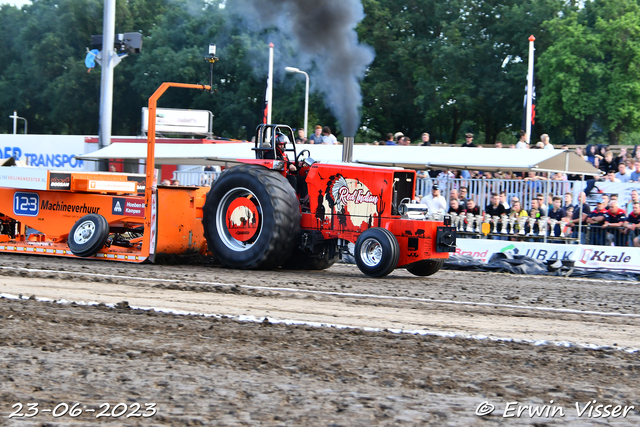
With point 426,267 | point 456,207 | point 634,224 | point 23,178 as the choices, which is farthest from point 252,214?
point 634,224

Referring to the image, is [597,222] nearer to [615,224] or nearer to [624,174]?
[615,224]

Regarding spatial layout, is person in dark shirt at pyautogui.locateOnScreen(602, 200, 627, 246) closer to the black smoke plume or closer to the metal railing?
the metal railing

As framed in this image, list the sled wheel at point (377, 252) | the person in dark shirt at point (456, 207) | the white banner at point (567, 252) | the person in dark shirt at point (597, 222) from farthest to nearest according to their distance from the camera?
the person in dark shirt at point (456, 207), the person in dark shirt at point (597, 222), the white banner at point (567, 252), the sled wheel at point (377, 252)

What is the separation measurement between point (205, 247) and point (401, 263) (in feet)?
10.3

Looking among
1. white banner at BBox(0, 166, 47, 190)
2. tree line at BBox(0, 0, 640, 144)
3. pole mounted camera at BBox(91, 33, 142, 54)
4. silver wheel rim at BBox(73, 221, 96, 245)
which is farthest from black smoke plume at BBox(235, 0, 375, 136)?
tree line at BBox(0, 0, 640, 144)

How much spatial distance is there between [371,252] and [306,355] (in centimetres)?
529

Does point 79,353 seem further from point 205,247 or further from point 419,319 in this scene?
point 205,247

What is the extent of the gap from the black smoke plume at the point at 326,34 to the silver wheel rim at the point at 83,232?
466 centimetres

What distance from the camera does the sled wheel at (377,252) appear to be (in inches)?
412

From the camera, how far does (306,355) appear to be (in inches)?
220

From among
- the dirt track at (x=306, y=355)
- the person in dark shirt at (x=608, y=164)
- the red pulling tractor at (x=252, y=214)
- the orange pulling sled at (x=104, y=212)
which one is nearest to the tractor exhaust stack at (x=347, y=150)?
the red pulling tractor at (x=252, y=214)

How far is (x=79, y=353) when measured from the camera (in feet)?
17.9

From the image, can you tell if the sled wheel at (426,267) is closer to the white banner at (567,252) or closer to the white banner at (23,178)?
the white banner at (567,252)

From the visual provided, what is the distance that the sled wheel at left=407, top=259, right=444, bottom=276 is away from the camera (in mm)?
11312
